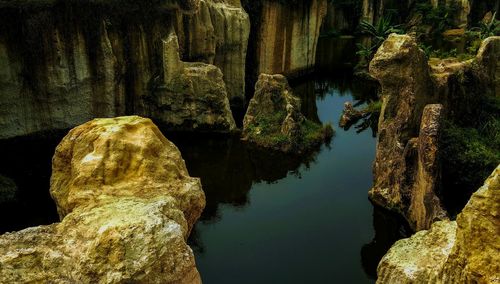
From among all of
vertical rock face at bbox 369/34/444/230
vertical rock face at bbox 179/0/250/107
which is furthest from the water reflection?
vertical rock face at bbox 179/0/250/107

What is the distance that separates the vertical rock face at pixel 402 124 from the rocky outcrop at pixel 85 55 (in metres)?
13.2

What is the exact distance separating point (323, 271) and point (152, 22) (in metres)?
17.0

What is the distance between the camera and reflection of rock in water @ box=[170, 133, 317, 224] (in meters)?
22.7

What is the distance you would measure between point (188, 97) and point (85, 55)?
575 cm

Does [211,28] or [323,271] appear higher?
[211,28]

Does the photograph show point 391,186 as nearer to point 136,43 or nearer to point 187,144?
point 187,144

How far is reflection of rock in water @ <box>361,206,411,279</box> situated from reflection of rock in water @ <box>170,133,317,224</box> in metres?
5.57

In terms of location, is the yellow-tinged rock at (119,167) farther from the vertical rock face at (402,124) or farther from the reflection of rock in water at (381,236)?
the vertical rock face at (402,124)

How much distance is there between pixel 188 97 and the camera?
2814cm

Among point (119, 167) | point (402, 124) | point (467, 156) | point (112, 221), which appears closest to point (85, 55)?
point (402, 124)

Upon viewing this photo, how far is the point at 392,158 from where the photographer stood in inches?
768

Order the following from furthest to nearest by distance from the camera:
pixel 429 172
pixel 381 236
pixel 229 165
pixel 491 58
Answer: pixel 229 165
pixel 491 58
pixel 381 236
pixel 429 172

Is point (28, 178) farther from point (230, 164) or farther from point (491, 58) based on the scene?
point (491, 58)

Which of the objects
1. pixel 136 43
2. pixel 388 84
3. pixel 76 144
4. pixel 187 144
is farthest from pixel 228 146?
pixel 76 144
